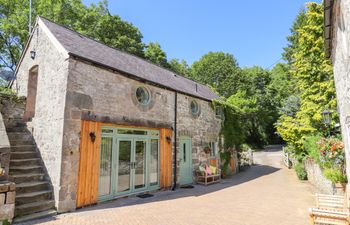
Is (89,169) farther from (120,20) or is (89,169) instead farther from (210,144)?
(120,20)

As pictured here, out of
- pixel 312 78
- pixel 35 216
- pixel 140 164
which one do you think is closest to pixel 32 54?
pixel 140 164

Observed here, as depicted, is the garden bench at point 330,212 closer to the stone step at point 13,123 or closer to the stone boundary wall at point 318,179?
the stone boundary wall at point 318,179

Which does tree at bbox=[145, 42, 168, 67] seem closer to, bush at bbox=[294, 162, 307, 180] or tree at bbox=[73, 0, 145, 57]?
tree at bbox=[73, 0, 145, 57]

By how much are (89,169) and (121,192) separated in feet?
5.69

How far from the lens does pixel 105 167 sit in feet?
25.3

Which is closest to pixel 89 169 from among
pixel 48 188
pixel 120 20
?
pixel 48 188

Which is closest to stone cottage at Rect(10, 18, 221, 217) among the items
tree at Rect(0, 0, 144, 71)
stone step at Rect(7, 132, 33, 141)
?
stone step at Rect(7, 132, 33, 141)

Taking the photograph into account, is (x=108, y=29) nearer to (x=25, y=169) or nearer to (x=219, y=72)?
(x=219, y=72)

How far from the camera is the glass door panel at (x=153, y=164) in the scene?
30.9 ft

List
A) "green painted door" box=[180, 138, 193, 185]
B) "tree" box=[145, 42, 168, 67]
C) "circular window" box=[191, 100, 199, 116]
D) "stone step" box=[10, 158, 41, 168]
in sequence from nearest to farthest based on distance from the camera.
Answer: "stone step" box=[10, 158, 41, 168], "green painted door" box=[180, 138, 193, 185], "circular window" box=[191, 100, 199, 116], "tree" box=[145, 42, 168, 67]

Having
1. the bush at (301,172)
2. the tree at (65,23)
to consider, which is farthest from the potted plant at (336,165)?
the tree at (65,23)

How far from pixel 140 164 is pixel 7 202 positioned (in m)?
4.64

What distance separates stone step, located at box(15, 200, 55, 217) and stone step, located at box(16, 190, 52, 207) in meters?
0.15

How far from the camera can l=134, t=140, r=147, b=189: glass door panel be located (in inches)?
347
